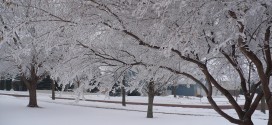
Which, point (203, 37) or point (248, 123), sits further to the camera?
point (248, 123)

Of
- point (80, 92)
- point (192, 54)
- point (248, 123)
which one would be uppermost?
point (192, 54)

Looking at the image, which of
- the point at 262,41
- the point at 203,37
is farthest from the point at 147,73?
the point at 262,41

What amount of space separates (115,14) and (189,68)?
253 cm

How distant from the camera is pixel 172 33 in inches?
186

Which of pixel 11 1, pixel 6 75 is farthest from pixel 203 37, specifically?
pixel 6 75

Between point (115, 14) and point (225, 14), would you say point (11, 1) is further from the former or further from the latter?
point (225, 14)

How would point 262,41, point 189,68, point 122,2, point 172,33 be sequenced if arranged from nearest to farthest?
point 172,33
point 122,2
point 262,41
point 189,68

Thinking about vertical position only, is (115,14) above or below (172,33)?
above

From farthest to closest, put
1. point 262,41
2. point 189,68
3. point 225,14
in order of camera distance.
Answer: point 189,68, point 262,41, point 225,14

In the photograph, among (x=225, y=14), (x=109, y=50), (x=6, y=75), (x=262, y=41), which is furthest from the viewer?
(x=6, y=75)

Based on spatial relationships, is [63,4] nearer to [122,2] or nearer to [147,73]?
[122,2]

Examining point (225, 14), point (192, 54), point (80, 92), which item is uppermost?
point (225, 14)

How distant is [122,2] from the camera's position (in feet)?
18.0

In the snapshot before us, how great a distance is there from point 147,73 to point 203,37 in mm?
1658
